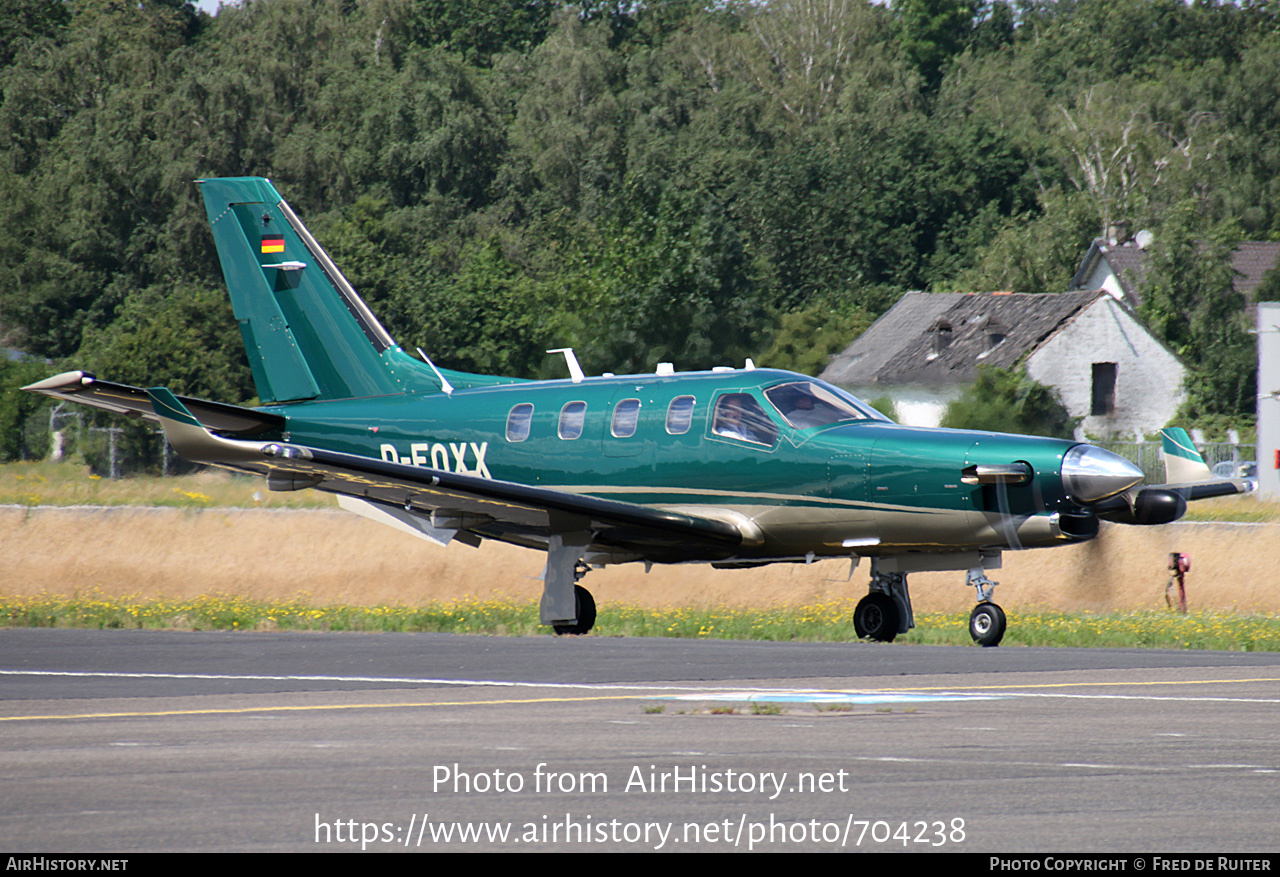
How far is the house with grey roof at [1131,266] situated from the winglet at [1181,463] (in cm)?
4988

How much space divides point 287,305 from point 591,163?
202ft

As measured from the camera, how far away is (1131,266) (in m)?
69.3

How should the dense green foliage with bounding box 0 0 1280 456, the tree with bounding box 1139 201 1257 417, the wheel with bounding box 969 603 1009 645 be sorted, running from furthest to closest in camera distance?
the dense green foliage with bounding box 0 0 1280 456, the tree with bounding box 1139 201 1257 417, the wheel with bounding box 969 603 1009 645

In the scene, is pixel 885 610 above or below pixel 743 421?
below

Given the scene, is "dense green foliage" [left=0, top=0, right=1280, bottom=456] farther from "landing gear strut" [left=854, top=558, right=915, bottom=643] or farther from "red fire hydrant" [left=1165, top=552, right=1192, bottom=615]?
"landing gear strut" [left=854, top=558, right=915, bottom=643]

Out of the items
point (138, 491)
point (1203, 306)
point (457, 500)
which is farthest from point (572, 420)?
point (1203, 306)

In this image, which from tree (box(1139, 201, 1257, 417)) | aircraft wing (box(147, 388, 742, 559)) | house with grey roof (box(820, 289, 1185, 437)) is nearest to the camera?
aircraft wing (box(147, 388, 742, 559))

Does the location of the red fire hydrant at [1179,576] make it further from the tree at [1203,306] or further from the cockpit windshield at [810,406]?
the tree at [1203,306]

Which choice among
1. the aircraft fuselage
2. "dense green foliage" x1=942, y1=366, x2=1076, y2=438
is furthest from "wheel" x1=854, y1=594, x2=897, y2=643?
"dense green foliage" x1=942, y1=366, x2=1076, y2=438

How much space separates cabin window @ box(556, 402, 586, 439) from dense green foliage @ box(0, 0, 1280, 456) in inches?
1568

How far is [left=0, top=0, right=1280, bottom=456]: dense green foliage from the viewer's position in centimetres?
6488

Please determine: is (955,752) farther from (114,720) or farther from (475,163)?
(475,163)

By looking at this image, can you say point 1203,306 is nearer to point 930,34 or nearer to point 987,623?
point 930,34

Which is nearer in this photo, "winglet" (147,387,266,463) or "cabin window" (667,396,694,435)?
"winglet" (147,387,266,463)
